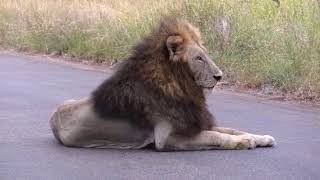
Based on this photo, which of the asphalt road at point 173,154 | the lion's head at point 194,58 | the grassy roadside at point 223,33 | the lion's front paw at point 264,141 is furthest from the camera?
the grassy roadside at point 223,33

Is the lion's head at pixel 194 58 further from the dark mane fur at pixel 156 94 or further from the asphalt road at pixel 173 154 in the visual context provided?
the asphalt road at pixel 173 154

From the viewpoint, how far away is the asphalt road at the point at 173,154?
23.3 ft

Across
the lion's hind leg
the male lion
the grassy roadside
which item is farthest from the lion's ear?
the grassy roadside

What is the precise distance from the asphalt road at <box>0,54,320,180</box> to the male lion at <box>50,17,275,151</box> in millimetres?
138

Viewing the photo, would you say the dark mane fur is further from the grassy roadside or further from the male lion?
the grassy roadside

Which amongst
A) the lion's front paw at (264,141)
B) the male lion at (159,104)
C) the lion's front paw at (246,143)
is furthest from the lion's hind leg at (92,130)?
the lion's front paw at (264,141)

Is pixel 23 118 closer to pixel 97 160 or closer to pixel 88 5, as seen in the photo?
pixel 97 160

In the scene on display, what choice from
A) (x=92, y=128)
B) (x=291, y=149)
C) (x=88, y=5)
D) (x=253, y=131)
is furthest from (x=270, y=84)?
(x=88, y=5)

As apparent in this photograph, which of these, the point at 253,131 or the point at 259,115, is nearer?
the point at 253,131

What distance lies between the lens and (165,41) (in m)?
7.88

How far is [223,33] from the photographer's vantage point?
15.6 metres

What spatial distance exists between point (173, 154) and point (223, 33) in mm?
8027

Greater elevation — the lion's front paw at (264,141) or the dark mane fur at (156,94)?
the dark mane fur at (156,94)

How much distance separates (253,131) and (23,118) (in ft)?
9.17
